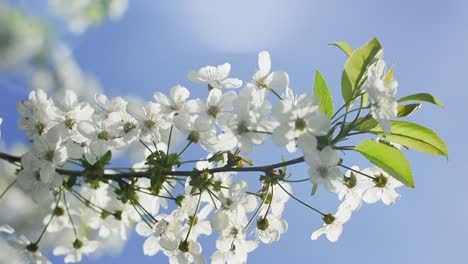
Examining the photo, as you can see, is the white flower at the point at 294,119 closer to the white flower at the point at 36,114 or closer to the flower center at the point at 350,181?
the flower center at the point at 350,181

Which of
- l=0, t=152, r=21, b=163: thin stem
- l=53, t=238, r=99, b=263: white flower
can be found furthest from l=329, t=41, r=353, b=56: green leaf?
l=53, t=238, r=99, b=263: white flower

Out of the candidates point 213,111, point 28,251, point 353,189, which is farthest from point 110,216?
point 353,189

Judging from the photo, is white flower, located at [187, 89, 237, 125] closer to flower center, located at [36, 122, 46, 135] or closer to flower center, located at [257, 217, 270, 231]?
flower center, located at [257, 217, 270, 231]

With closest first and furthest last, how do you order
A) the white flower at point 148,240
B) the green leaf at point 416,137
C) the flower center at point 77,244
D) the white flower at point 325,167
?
the white flower at point 325,167
the green leaf at point 416,137
the white flower at point 148,240
the flower center at point 77,244

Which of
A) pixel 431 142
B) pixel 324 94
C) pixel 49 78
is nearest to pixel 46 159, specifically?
pixel 324 94

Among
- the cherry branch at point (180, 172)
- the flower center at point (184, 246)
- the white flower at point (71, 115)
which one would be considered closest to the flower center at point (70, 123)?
the white flower at point (71, 115)

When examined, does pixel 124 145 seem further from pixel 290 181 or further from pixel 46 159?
pixel 290 181
